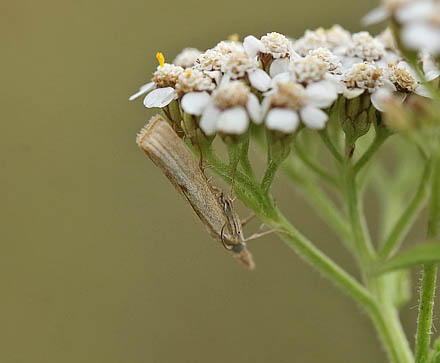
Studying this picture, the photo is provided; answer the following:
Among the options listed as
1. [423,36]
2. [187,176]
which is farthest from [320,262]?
[423,36]

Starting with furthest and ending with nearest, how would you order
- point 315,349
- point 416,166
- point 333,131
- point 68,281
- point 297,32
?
point 297,32 → point 68,281 → point 315,349 → point 416,166 → point 333,131

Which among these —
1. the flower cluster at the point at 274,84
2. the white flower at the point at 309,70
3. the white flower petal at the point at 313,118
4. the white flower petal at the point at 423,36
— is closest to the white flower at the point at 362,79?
the flower cluster at the point at 274,84

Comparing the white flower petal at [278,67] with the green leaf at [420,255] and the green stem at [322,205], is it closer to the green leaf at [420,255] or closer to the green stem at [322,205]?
the green stem at [322,205]

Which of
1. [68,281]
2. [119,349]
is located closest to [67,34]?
[68,281]

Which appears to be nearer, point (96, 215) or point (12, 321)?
point (12, 321)

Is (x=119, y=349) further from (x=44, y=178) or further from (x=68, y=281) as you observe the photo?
(x=44, y=178)

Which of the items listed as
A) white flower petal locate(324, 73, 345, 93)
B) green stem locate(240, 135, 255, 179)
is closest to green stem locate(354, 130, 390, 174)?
white flower petal locate(324, 73, 345, 93)

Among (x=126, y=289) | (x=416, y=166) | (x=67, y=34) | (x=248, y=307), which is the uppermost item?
(x=67, y=34)

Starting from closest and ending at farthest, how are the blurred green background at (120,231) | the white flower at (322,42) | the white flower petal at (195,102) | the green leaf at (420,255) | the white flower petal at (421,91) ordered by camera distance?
1. the green leaf at (420,255)
2. the white flower petal at (195,102)
3. the white flower petal at (421,91)
4. the white flower at (322,42)
5. the blurred green background at (120,231)
